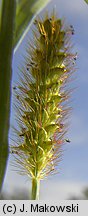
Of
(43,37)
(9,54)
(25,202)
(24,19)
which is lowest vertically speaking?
(25,202)

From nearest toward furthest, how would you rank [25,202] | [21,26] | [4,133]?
[4,133] < [21,26] < [25,202]

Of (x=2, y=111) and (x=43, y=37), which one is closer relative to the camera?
(x=2, y=111)

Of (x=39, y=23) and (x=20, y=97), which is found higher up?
(x=39, y=23)

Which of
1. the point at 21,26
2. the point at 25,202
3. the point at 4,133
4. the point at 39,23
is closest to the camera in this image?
the point at 4,133

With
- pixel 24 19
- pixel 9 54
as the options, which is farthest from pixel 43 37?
pixel 9 54

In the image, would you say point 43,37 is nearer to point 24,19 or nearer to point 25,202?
point 24,19
